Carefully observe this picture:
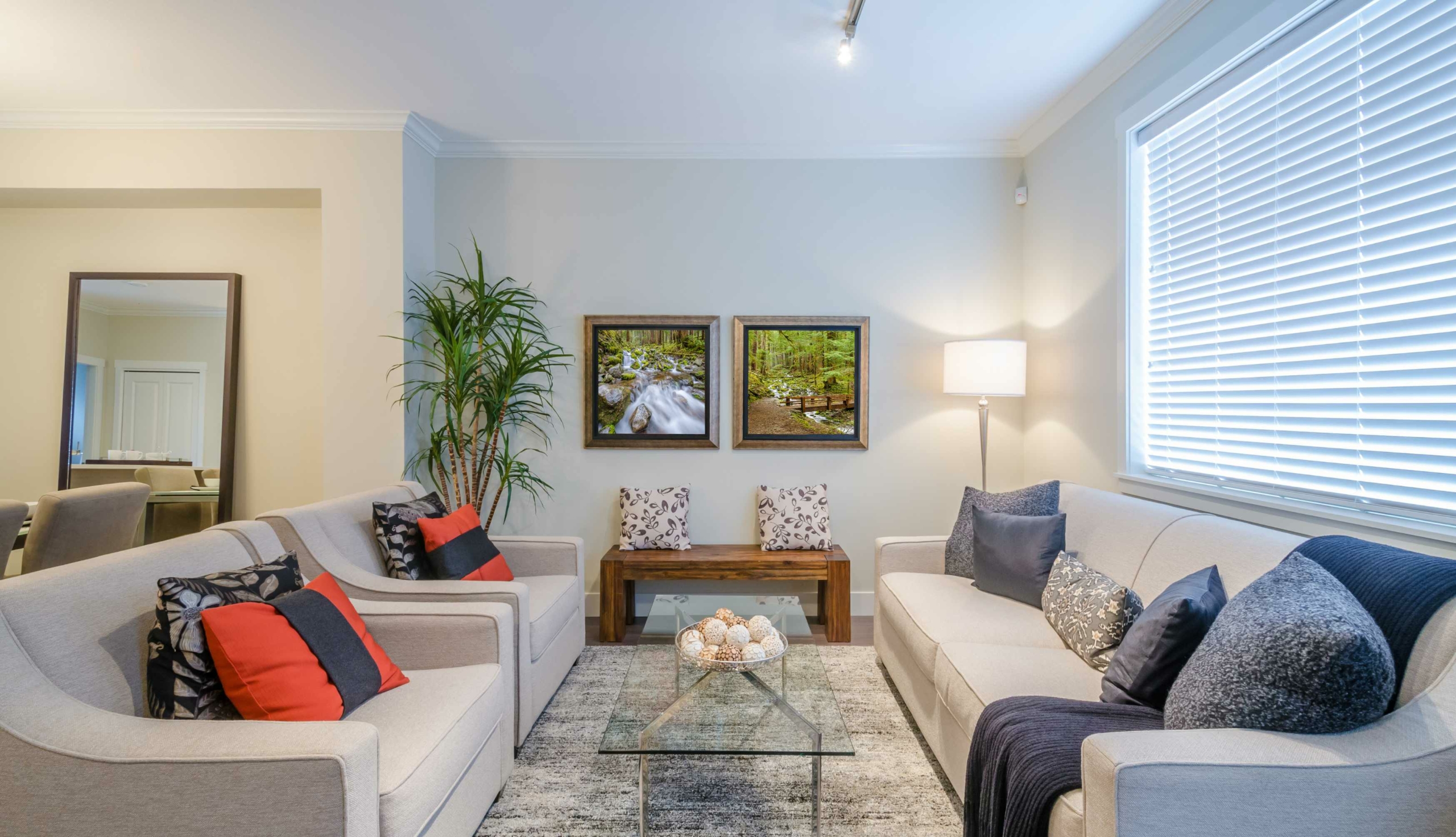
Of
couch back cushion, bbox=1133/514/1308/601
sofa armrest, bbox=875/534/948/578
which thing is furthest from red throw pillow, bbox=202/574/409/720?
couch back cushion, bbox=1133/514/1308/601

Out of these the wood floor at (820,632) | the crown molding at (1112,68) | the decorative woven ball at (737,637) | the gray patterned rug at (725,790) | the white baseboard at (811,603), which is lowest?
the gray patterned rug at (725,790)

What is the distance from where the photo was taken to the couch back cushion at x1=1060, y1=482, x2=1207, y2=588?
229 cm

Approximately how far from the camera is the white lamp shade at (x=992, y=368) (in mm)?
3525

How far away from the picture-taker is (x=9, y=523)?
2.44 metres

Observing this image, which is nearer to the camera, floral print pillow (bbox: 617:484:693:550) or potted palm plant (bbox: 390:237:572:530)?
potted palm plant (bbox: 390:237:572:530)

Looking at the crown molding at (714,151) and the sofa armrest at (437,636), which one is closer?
the sofa armrest at (437,636)

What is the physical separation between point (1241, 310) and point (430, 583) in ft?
9.67

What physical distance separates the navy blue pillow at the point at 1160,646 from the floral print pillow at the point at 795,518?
7.23ft

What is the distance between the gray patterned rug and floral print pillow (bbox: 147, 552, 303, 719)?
2.86 ft

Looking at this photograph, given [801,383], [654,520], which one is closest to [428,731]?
[654,520]

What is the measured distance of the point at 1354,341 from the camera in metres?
1.90

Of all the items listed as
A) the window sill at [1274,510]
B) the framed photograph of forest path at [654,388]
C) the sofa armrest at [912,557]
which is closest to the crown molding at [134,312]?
the framed photograph of forest path at [654,388]

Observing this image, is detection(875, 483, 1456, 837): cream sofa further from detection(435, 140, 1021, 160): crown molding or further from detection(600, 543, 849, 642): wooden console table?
detection(435, 140, 1021, 160): crown molding

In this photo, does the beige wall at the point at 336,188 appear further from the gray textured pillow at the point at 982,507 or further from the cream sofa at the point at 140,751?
the gray textured pillow at the point at 982,507
